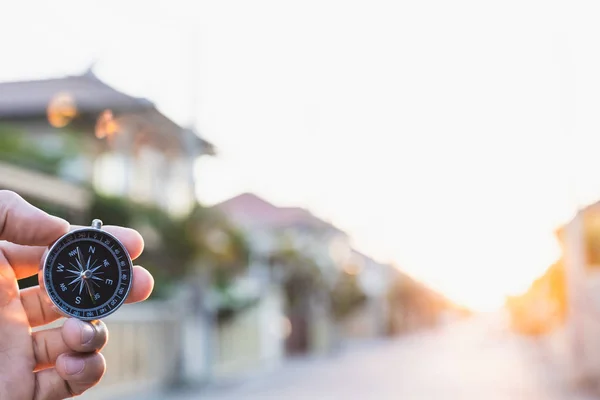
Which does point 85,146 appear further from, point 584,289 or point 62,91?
point 584,289

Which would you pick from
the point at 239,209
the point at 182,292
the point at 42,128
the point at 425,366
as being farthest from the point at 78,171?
the point at 239,209

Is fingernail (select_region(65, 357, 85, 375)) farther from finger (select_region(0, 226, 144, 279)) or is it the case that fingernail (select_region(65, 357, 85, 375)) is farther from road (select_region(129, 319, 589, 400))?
road (select_region(129, 319, 589, 400))

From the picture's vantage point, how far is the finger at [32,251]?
2383 mm

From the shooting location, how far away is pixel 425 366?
87.6 feet

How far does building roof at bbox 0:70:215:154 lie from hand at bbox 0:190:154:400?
1283cm

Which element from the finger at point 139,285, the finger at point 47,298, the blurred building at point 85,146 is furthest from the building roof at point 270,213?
the finger at point 139,285

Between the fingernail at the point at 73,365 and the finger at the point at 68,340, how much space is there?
1.0 inches

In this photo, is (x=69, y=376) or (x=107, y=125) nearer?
(x=69, y=376)

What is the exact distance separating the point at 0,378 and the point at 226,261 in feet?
63.5

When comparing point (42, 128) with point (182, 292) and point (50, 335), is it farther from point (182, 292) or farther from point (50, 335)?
point (50, 335)

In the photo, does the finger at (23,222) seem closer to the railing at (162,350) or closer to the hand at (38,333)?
the hand at (38,333)

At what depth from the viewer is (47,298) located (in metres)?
2.36

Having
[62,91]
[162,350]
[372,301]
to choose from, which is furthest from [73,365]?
[372,301]

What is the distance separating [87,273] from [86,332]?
0.19 metres
